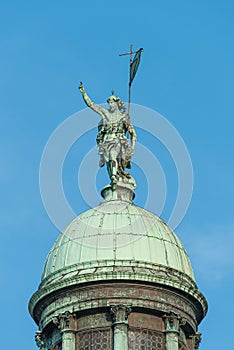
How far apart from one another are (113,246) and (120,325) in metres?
3.64

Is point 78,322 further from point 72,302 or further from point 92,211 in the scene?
point 92,211

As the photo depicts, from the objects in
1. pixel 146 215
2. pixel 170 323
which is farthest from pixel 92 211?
pixel 170 323

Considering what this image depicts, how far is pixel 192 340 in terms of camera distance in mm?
62844

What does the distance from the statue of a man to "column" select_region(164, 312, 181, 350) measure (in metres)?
7.57

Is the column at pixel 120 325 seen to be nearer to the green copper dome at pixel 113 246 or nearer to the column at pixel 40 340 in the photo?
the green copper dome at pixel 113 246

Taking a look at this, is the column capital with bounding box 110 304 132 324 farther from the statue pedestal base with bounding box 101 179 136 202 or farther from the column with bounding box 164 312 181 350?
the statue pedestal base with bounding box 101 179 136 202

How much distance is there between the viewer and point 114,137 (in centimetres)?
6694

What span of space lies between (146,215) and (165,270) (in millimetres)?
3306

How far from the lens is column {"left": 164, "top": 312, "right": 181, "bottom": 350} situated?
60.7m

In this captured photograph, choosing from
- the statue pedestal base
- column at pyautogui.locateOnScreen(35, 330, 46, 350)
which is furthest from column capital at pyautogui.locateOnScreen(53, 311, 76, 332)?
the statue pedestal base

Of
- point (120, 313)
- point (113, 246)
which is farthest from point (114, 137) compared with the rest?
point (120, 313)

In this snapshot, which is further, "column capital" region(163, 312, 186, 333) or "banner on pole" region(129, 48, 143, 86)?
"banner on pole" region(129, 48, 143, 86)

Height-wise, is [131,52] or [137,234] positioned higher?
[131,52]

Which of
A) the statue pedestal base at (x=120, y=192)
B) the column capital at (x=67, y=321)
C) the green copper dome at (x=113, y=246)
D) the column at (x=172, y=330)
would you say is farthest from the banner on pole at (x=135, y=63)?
the column capital at (x=67, y=321)
